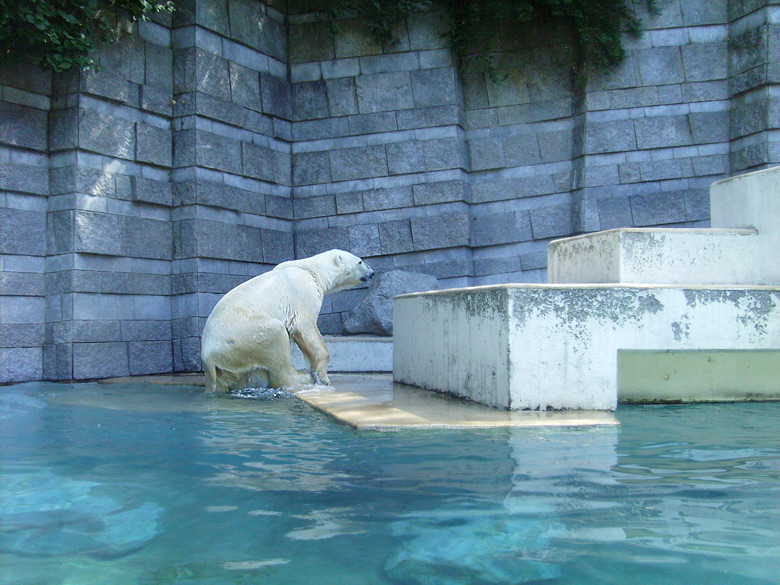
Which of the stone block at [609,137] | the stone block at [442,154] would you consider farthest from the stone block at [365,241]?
the stone block at [609,137]

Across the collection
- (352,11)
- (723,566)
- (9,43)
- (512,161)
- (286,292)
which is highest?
(352,11)

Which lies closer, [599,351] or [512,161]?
[599,351]

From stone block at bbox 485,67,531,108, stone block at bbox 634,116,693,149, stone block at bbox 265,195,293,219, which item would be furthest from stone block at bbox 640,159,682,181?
stone block at bbox 265,195,293,219

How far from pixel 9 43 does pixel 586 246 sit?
6291mm

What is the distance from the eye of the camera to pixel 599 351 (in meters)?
4.69

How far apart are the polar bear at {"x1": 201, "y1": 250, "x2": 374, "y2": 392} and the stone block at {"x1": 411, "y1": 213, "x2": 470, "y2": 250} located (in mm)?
3522

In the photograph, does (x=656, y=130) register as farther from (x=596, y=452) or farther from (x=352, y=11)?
(x=596, y=452)

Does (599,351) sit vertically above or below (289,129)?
below

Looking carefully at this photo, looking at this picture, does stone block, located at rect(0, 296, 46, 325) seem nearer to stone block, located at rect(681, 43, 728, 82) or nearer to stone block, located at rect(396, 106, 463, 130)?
stone block, located at rect(396, 106, 463, 130)

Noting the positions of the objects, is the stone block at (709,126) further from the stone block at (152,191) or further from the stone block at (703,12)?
the stone block at (152,191)

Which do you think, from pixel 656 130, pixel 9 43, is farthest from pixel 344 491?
pixel 656 130

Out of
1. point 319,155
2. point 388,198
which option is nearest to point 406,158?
point 388,198

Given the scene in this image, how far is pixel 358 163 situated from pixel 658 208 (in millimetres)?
4271

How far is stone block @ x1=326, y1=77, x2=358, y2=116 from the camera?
34.6 feet
